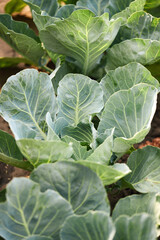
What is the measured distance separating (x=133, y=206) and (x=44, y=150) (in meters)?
0.31

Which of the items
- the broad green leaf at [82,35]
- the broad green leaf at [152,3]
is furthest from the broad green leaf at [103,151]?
the broad green leaf at [152,3]

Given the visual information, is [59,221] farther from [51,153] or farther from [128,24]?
[128,24]

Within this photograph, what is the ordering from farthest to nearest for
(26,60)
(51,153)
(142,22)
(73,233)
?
(26,60), (142,22), (51,153), (73,233)

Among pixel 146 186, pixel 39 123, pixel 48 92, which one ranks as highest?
pixel 48 92

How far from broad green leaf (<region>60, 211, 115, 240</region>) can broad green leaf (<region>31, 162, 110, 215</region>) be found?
10cm

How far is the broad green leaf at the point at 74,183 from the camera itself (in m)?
1.00

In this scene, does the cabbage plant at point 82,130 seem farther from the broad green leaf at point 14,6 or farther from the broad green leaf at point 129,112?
the broad green leaf at point 14,6

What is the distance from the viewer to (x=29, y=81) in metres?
1.38

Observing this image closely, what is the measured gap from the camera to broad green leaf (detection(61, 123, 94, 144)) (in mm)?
1341

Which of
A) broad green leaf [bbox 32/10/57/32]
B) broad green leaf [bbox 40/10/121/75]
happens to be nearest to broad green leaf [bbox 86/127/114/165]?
broad green leaf [bbox 40/10/121/75]

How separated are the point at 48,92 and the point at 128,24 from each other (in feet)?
2.01

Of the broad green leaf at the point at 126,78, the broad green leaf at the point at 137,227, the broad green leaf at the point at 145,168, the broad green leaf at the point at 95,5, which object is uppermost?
the broad green leaf at the point at 95,5

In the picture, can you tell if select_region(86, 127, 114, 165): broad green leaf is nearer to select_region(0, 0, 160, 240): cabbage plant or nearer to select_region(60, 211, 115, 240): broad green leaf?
select_region(0, 0, 160, 240): cabbage plant

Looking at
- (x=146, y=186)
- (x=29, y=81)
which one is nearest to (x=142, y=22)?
(x=29, y=81)
